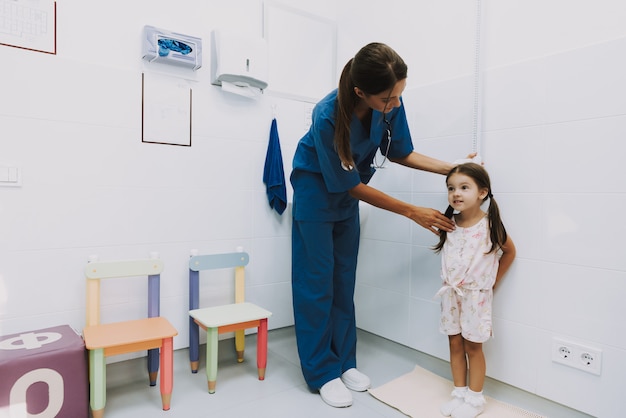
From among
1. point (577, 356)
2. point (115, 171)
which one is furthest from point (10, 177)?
point (577, 356)

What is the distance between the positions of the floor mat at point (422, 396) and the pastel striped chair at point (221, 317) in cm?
53

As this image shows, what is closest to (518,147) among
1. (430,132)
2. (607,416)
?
(430,132)

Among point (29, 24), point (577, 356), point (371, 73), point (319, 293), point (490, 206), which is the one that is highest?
point (29, 24)

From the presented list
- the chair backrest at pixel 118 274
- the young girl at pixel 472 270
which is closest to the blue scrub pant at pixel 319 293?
the young girl at pixel 472 270

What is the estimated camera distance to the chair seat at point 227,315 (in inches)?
63.9

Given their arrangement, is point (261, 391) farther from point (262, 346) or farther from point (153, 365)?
point (153, 365)

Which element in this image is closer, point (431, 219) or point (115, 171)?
point (431, 219)

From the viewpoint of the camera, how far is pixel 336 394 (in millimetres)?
1568

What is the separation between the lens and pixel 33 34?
1.53 m

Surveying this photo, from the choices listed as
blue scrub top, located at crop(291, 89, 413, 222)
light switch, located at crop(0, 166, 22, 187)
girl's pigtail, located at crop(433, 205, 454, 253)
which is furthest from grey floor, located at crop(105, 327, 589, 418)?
light switch, located at crop(0, 166, 22, 187)

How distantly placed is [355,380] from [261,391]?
0.39 metres

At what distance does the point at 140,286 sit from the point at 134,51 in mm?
1016

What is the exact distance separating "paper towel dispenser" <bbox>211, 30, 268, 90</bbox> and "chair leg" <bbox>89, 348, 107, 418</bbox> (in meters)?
1.27

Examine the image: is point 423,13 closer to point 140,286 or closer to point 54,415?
point 140,286
